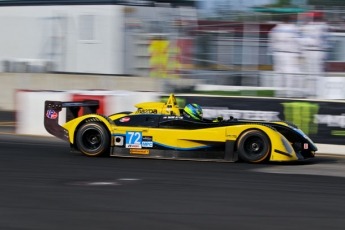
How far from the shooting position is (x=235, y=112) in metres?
13.1

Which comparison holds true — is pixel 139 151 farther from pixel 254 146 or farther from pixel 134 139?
pixel 254 146

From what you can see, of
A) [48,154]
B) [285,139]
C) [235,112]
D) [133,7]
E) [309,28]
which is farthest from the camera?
[133,7]

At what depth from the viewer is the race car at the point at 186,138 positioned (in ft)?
33.2

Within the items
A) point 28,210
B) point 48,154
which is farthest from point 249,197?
point 48,154

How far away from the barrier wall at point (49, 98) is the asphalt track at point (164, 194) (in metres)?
3.67

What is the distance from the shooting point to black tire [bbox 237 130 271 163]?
33.1 feet

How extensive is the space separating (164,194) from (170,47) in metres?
9.86

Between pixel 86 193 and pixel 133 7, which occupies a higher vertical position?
pixel 133 7

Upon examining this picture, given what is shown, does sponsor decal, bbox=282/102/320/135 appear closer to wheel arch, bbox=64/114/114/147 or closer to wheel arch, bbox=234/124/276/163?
wheel arch, bbox=234/124/276/163

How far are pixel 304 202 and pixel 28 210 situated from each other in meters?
2.91

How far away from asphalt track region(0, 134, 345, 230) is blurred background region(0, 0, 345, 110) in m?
4.09

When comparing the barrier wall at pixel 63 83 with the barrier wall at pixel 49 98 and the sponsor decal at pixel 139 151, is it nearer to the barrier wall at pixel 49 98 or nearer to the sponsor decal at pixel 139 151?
the barrier wall at pixel 49 98

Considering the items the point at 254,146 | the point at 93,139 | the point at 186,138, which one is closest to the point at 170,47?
the point at 93,139

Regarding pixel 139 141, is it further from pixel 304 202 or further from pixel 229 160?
pixel 304 202
